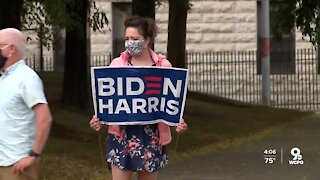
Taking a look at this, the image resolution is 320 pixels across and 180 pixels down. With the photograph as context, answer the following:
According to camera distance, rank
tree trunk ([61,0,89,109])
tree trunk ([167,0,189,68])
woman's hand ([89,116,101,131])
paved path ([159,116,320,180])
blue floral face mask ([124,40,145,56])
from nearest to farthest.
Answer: blue floral face mask ([124,40,145,56]) < woman's hand ([89,116,101,131]) < paved path ([159,116,320,180]) < tree trunk ([61,0,89,109]) < tree trunk ([167,0,189,68])

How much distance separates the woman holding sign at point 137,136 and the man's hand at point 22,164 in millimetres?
834

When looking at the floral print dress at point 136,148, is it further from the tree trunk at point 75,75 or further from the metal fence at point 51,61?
the metal fence at point 51,61

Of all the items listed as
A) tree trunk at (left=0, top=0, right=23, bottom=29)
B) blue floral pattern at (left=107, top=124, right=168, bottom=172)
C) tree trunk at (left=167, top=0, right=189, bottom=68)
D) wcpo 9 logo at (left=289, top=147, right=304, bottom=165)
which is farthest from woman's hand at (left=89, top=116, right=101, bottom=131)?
tree trunk at (left=167, top=0, right=189, bottom=68)

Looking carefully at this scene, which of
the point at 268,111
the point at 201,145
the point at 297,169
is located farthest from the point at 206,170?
the point at 268,111

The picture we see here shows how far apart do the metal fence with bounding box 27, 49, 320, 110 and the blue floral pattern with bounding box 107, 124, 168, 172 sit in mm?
23139

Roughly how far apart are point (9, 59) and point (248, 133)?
40.5ft

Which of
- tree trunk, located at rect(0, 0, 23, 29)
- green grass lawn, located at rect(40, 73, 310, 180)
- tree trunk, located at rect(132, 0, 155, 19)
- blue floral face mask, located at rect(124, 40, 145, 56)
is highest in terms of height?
tree trunk, located at rect(132, 0, 155, 19)

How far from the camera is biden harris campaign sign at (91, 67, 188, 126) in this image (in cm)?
650

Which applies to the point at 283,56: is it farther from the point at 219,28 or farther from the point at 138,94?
the point at 138,94

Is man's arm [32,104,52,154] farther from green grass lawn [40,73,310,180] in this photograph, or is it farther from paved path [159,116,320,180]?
paved path [159,116,320,180]

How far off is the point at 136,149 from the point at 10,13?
7.64 metres

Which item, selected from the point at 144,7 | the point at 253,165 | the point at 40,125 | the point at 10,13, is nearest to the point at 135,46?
the point at 40,125

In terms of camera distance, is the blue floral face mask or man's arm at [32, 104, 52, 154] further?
the blue floral face mask

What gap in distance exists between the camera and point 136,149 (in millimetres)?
6449
